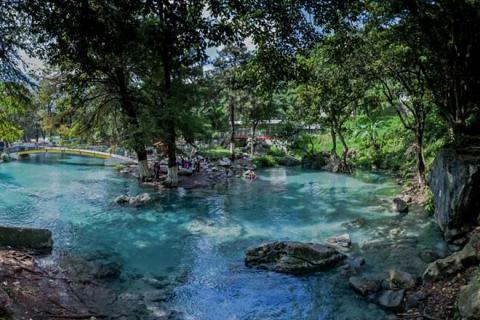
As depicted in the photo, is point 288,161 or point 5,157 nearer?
point 288,161

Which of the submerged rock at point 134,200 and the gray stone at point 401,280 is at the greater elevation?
the submerged rock at point 134,200

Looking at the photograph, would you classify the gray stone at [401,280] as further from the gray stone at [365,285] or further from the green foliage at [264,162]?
the green foliage at [264,162]

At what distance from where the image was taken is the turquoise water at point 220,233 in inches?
321

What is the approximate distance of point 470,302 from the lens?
580 centimetres

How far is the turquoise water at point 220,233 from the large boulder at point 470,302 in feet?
5.52

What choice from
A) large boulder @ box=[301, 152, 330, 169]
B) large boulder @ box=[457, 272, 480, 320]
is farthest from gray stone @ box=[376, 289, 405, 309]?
large boulder @ box=[301, 152, 330, 169]

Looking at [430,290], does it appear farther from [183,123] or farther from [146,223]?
[183,123]

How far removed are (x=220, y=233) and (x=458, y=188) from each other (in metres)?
7.37

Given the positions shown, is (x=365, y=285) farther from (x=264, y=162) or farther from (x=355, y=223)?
(x=264, y=162)

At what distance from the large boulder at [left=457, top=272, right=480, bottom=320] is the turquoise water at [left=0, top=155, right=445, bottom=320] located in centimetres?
168

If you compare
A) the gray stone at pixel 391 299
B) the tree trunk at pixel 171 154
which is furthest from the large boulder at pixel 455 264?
the tree trunk at pixel 171 154

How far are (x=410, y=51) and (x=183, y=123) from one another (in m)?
10.5

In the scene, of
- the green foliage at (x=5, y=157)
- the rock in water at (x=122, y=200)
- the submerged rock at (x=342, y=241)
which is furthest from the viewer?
the green foliage at (x=5, y=157)

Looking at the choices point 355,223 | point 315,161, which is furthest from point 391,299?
point 315,161
